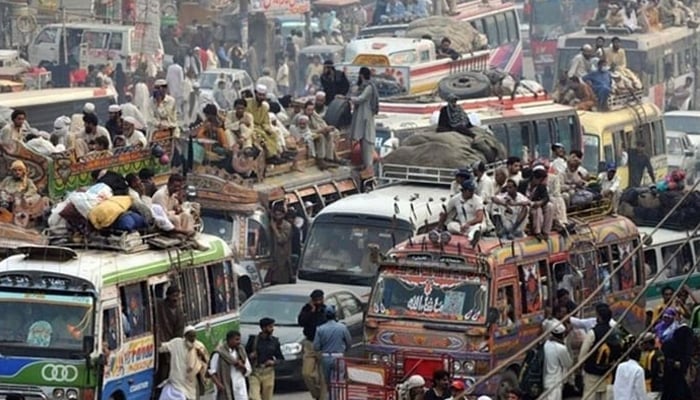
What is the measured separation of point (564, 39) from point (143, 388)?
2789 cm

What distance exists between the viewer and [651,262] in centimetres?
2780

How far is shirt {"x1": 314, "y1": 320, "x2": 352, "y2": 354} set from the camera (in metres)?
22.6

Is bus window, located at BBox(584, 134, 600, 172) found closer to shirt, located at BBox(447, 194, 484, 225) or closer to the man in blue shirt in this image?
the man in blue shirt

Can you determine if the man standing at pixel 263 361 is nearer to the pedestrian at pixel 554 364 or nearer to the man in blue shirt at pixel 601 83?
the pedestrian at pixel 554 364

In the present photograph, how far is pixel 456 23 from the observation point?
4594 centimetres

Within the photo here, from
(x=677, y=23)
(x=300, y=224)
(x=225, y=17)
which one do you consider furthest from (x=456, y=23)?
(x=300, y=224)

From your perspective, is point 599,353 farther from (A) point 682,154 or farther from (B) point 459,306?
(A) point 682,154

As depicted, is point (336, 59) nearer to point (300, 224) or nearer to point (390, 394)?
point (300, 224)

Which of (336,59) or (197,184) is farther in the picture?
(336,59)

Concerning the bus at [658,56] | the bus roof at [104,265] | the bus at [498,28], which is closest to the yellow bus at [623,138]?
the bus at [658,56]

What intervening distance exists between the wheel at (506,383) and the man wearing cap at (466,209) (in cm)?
181

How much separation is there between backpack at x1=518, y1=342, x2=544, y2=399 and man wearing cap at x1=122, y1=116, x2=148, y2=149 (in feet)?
23.1

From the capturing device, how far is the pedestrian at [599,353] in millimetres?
21859

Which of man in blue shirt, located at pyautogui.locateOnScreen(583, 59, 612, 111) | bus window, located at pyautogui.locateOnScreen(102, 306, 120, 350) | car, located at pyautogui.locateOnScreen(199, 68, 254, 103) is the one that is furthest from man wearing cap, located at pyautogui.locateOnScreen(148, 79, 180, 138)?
car, located at pyautogui.locateOnScreen(199, 68, 254, 103)
